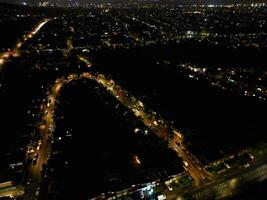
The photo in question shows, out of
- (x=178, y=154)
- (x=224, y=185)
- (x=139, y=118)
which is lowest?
(x=224, y=185)

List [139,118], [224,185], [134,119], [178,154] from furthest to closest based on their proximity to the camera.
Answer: [139,118], [134,119], [178,154], [224,185]

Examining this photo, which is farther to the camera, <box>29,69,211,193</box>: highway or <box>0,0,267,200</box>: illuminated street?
<box>29,69,211,193</box>: highway

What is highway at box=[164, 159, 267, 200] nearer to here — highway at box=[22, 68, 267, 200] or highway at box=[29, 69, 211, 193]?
highway at box=[22, 68, 267, 200]

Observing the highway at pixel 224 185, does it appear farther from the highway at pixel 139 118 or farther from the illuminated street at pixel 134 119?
the highway at pixel 139 118

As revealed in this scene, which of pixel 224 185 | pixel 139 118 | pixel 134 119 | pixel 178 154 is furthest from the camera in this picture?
pixel 139 118

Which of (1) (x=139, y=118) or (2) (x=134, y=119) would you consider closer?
(2) (x=134, y=119)

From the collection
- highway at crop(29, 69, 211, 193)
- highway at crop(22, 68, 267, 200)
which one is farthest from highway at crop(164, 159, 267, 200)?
highway at crop(29, 69, 211, 193)

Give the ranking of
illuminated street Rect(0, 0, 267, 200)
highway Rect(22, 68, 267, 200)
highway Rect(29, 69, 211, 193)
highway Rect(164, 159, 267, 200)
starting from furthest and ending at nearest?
highway Rect(29, 69, 211, 193)
illuminated street Rect(0, 0, 267, 200)
highway Rect(22, 68, 267, 200)
highway Rect(164, 159, 267, 200)

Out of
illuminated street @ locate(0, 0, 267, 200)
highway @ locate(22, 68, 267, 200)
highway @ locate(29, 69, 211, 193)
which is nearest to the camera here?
highway @ locate(22, 68, 267, 200)

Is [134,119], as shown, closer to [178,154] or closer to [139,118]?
[139,118]

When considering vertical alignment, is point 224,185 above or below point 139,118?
below

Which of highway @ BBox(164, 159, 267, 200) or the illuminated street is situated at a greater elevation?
the illuminated street

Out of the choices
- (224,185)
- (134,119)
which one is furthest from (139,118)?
(224,185)

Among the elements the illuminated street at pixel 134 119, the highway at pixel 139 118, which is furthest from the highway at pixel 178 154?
the illuminated street at pixel 134 119
